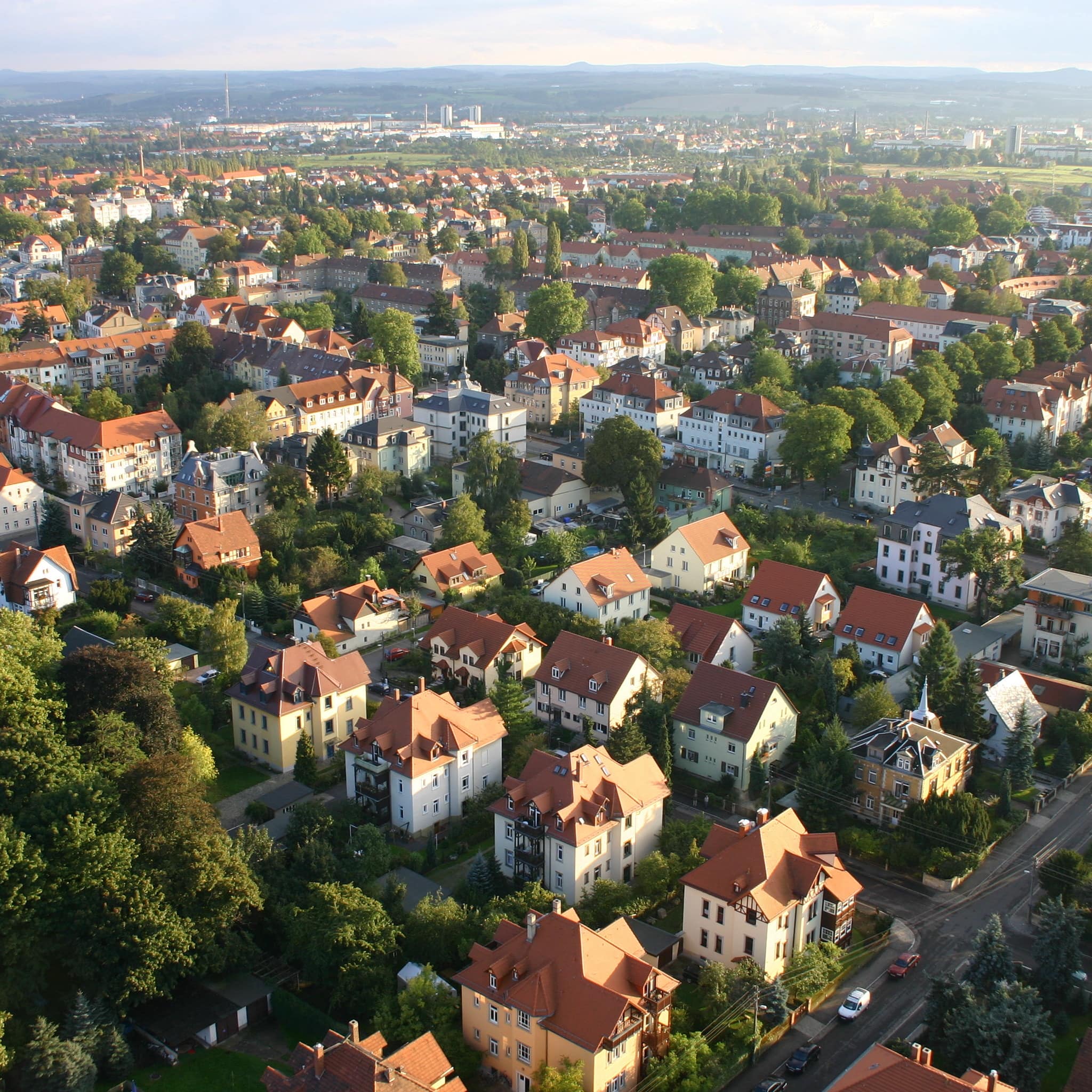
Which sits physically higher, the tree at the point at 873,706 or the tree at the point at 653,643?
the tree at the point at 653,643

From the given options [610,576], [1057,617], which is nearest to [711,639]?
[610,576]

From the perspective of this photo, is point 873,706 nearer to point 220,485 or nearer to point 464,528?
point 464,528

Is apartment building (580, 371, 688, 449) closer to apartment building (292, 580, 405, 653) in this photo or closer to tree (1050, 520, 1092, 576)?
tree (1050, 520, 1092, 576)

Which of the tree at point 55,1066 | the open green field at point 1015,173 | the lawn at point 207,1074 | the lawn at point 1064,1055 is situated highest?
the open green field at point 1015,173

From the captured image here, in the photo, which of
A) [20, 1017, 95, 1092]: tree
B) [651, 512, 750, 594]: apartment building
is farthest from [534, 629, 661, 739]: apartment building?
[20, 1017, 95, 1092]: tree

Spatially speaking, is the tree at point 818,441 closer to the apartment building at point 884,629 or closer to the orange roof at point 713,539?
the orange roof at point 713,539

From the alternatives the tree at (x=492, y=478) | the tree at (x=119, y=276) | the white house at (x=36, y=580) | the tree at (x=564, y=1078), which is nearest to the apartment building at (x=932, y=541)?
the tree at (x=492, y=478)

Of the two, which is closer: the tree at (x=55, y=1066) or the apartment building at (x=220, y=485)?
the tree at (x=55, y=1066)
